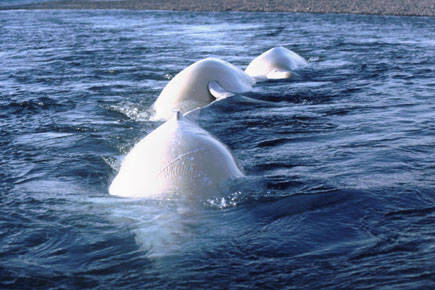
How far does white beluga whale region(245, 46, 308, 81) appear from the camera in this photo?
15.9m

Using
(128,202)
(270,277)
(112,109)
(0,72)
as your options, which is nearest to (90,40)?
(0,72)

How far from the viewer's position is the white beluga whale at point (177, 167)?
684 centimetres

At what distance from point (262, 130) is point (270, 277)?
5.64m

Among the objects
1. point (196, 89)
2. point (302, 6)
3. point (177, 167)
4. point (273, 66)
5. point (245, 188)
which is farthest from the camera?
point (302, 6)

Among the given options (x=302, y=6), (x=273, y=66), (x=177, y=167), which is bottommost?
(x=273, y=66)

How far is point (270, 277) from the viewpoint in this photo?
5.54 metres

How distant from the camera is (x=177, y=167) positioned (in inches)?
275

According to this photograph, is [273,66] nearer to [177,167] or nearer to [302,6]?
[177,167]

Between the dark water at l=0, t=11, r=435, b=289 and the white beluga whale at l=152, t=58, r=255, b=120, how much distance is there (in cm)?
38

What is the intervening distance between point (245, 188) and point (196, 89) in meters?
5.46

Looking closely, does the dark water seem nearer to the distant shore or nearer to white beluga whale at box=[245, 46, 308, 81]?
white beluga whale at box=[245, 46, 308, 81]

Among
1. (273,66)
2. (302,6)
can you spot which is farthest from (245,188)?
(302,6)

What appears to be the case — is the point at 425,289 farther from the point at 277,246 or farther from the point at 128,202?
the point at 128,202

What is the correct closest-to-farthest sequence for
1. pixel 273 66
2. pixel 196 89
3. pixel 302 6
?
pixel 196 89
pixel 273 66
pixel 302 6
